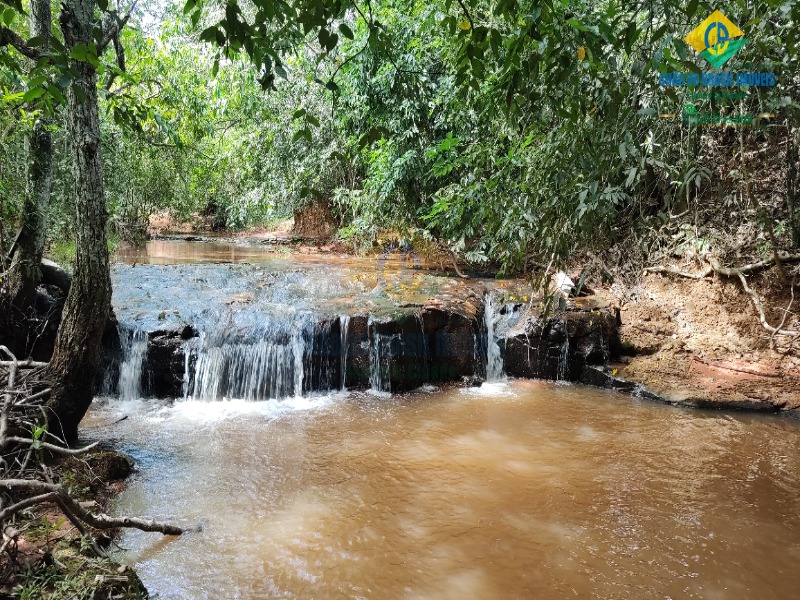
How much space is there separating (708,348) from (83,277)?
23.7ft

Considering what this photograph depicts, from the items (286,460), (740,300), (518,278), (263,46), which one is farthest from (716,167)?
(263,46)

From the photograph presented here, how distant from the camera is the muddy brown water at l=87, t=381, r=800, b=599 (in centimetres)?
297

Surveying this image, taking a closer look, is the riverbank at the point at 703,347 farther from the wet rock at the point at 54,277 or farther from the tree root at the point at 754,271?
the wet rock at the point at 54,277

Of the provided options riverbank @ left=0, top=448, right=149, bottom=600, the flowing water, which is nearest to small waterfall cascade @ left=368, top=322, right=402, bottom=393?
the flowing water

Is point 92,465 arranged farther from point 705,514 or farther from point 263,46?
point 705,514

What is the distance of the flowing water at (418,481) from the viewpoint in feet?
9.87

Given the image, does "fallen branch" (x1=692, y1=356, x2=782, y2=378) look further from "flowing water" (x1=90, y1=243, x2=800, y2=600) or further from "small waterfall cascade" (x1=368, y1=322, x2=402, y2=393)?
"small waterfall cascade" (x1=368, y1=322, x2=402, y2=393)

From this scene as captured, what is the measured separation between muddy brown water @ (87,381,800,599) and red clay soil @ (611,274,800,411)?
40 centimetres

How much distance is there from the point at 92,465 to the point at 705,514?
4.60 metres

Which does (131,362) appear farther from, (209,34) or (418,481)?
(209,34)

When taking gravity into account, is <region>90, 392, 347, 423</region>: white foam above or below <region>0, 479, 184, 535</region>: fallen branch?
below

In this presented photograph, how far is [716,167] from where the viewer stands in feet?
22.5

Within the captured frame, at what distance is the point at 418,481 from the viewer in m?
4.14

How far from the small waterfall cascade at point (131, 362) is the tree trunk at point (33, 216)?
1.41m
